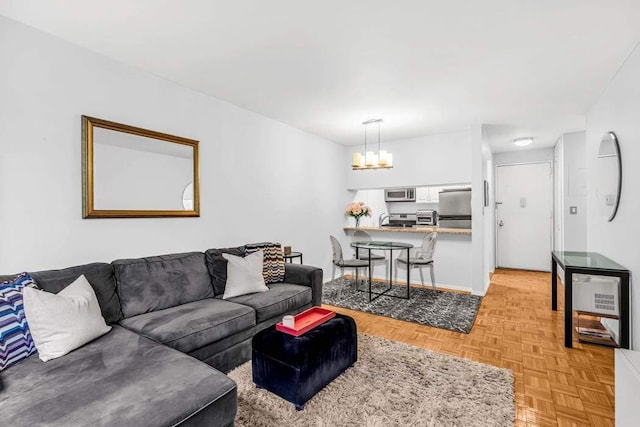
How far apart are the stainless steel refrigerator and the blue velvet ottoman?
3476 millimetres

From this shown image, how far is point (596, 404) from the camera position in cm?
202

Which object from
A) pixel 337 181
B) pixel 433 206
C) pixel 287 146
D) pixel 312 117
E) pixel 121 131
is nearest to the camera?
pixel 121 131

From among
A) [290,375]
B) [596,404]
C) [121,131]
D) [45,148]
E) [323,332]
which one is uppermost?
[121,131]

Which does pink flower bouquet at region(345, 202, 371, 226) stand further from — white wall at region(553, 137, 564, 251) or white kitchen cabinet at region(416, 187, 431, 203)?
white wall at region(553, 137, 564, 251)

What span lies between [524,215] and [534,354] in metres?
4.48

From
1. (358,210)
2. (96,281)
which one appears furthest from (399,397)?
(358,210)

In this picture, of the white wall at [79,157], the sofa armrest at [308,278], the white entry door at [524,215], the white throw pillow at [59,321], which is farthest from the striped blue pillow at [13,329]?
the white entry door at [524,215]

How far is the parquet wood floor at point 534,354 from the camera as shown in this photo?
1.97 m

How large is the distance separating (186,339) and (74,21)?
7.32 feet

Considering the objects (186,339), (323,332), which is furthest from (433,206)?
(186,339)

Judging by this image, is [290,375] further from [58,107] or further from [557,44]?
[557,44]

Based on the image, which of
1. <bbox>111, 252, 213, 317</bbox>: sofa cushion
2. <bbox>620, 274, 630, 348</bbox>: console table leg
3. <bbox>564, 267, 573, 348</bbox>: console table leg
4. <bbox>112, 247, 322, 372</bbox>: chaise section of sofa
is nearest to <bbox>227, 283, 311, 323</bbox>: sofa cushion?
<bbox>112, 247, 322, 372</bbox>: chaise section of sofa

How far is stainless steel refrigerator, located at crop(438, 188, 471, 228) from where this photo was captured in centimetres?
499

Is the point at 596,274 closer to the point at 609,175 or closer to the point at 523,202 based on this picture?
the point at 609,175
